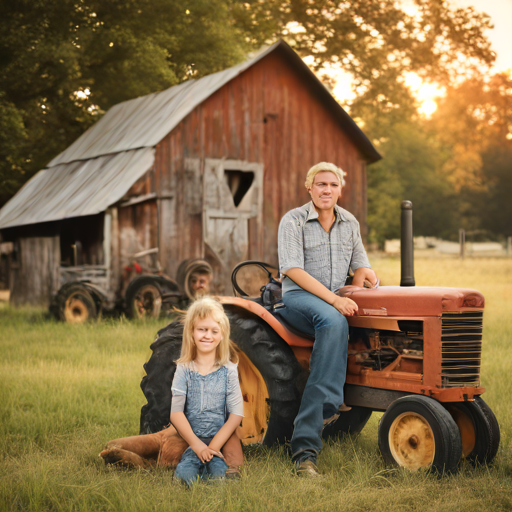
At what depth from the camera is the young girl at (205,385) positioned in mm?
4562

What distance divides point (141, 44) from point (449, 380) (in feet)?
54.9

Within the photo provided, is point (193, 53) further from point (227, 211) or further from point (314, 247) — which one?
point (314, 247)

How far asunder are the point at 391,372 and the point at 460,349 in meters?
0.45

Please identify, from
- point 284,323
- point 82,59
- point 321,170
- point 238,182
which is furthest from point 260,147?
point 284,323

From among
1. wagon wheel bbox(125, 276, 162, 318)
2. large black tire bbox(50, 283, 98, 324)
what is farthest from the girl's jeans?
large black tire bbox(50, 283, 98, 324)

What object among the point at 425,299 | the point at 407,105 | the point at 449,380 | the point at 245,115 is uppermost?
the point at 407,105

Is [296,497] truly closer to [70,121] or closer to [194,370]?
[194,370]

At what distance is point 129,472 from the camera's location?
468 cm

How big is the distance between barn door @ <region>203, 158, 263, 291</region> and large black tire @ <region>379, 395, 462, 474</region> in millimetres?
10701

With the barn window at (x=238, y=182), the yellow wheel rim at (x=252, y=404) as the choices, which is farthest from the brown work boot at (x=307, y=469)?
the barn window at (x=238, y=182)

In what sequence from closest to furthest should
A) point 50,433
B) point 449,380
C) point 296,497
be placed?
point 296,497 < point 449,380 < point 50,433

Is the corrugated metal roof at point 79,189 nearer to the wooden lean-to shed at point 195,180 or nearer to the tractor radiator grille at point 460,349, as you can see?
the wooden lean-to shed at point 195,180

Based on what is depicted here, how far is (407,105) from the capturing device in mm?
27406

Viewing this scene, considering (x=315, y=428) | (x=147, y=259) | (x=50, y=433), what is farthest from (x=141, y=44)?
(x=315, y=428)
